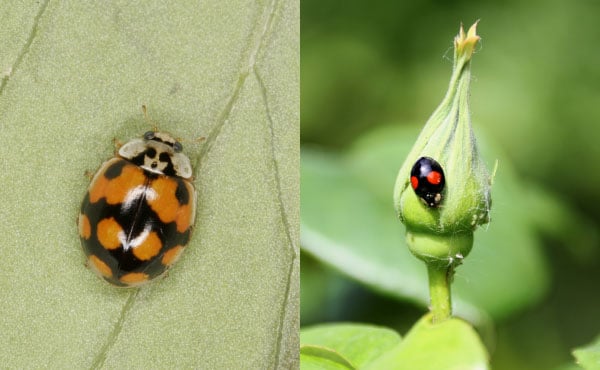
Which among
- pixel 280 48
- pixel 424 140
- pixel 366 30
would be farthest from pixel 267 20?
pixel 366 30

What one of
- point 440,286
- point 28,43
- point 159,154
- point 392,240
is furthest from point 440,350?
point 392,240

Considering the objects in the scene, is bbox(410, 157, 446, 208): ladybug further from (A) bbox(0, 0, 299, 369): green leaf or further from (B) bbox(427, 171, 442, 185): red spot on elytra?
(A) bbox(0, 0, 299, 369): green leaf

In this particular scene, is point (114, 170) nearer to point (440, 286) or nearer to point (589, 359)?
point (440, 286)

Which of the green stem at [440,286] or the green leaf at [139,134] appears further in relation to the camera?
the green leaf at [139,134]

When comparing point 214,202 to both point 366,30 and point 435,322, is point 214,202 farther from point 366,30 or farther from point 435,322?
point 366,30

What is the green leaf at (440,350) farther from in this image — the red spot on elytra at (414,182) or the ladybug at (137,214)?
the ladybug at (137,214)

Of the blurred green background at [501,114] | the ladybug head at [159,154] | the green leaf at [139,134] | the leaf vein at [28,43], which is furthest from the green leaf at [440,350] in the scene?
the blurred green background at [501,114]

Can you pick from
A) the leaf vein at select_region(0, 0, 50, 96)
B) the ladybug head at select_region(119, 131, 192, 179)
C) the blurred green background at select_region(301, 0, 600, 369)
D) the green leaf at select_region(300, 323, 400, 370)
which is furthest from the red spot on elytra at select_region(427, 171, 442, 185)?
the blurred green background at select_region(301, 0, 600, 369)
